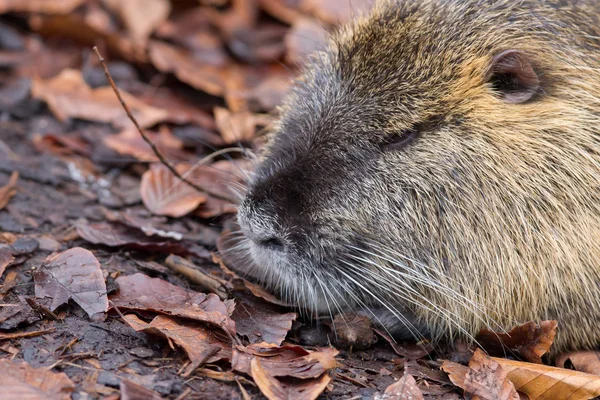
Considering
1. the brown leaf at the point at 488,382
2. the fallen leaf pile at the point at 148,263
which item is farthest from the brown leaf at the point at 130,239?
the brown leaf at the point at 488,382

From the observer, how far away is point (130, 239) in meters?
3.95

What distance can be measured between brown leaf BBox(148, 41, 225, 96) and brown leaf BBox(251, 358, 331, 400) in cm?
345

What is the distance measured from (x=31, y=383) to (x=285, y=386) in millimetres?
963

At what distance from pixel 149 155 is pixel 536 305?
8.87ft

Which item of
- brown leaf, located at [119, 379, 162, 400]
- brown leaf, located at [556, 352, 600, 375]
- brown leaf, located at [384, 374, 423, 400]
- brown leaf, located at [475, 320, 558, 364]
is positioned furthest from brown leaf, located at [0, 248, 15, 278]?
brown leaf, located at [556, 352, 600, 375]

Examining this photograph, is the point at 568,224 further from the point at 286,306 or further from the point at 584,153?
the point at 286,306

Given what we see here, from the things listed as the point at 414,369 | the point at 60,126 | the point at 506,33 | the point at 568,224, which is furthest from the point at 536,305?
the point at 60,126

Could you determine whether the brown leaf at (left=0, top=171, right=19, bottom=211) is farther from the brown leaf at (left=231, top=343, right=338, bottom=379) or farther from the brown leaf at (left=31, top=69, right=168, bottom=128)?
the brown leaf at (left=231, top=343, right=338, bottom=379)

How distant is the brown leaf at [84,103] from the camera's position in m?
5.28

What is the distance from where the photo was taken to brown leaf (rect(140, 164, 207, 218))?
174 inches

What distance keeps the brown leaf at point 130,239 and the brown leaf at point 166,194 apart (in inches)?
14.0

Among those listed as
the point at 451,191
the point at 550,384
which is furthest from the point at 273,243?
the point at 550,384

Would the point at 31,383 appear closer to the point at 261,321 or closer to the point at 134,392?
the point at 134,392

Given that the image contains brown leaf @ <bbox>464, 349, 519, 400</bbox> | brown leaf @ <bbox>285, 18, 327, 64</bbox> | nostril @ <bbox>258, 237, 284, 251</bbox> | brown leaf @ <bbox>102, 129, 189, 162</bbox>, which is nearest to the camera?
brown leaf @ <bbox>464, 349, 519, 400</bbox>
